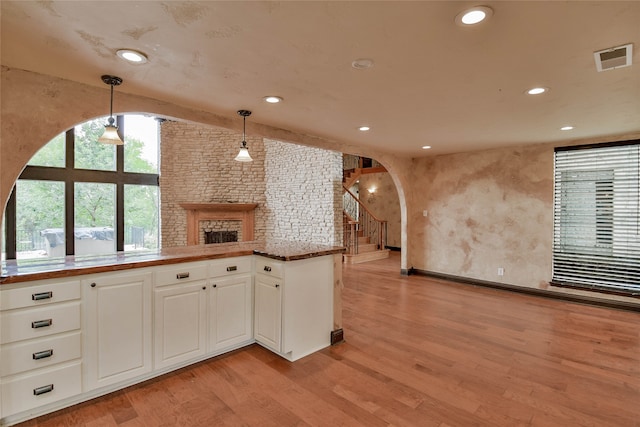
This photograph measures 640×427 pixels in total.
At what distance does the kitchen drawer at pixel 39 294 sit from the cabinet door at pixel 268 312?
137cm

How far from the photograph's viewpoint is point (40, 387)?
6.55ft

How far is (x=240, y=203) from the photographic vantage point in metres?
7.87

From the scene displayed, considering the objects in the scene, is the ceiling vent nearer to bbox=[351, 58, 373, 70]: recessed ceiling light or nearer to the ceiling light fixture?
bbox=[351, 58, 373, 70]: recessed ceiling light

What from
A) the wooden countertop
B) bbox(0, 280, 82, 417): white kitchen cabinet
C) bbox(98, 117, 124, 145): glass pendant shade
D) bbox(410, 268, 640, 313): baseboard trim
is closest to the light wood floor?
bbox(0, 280, 82, 417): white kitchen cabinet

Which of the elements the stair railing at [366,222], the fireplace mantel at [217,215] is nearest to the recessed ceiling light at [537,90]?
the stair railing at [366,222]

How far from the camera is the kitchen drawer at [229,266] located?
2.76 m

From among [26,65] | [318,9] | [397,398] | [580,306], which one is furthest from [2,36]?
[580,306]

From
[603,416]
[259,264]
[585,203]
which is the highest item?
[585,203]

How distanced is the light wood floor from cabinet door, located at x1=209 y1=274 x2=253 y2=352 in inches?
6.1

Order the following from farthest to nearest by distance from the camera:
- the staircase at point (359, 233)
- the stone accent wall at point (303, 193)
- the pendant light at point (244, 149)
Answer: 1. the staircase at point (359, 233)
2. the stone accent wall at point (303, 193)
3. the pendant light at point (244, 149)

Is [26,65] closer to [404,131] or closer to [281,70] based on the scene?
[281,70]

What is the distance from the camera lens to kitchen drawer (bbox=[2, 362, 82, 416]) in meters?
1.91

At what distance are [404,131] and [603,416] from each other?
325cm

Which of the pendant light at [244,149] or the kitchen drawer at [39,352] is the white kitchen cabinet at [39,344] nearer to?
the kitchen drawer at [39,352]
